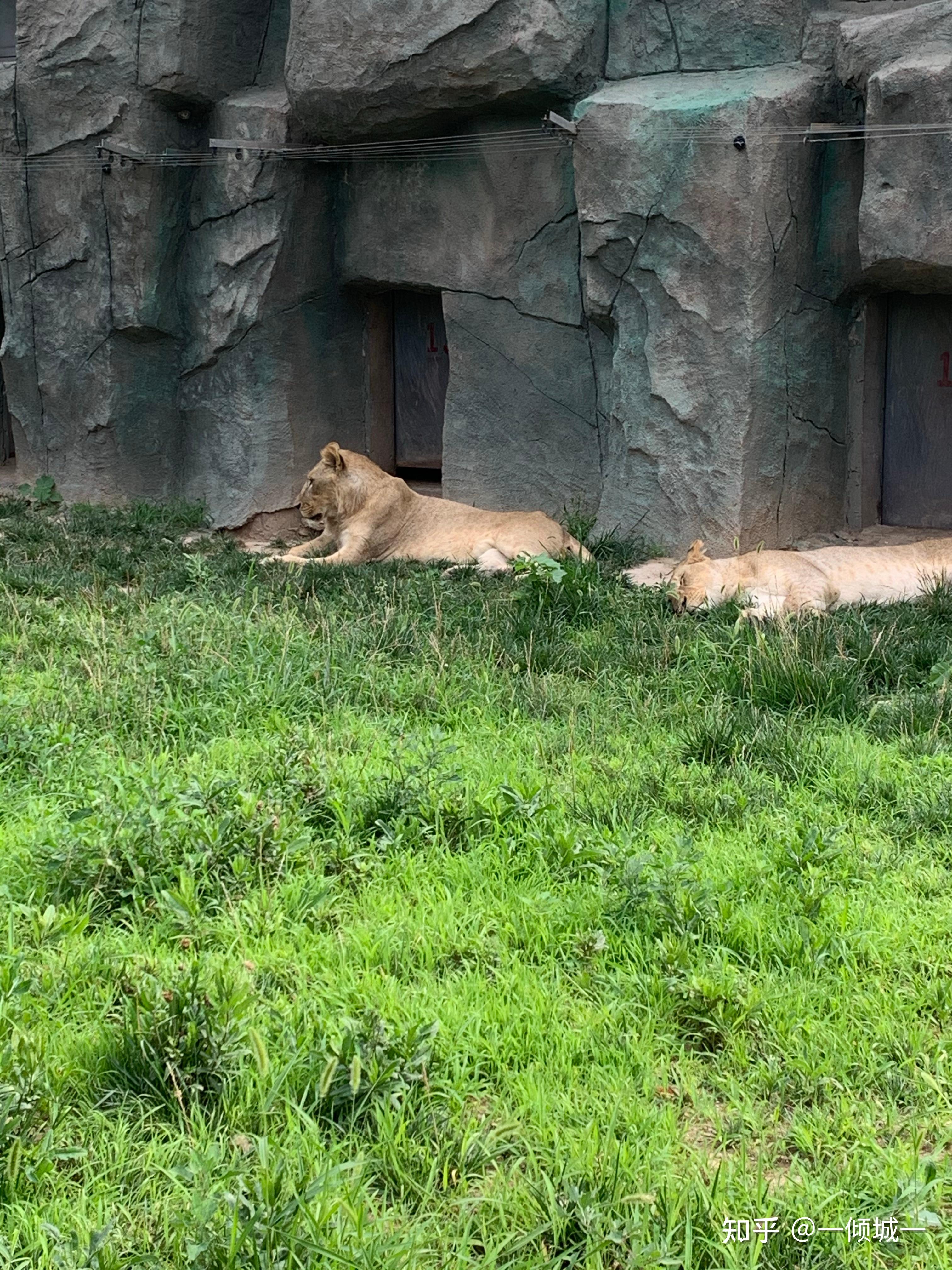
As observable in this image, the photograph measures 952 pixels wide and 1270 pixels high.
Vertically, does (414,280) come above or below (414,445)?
above

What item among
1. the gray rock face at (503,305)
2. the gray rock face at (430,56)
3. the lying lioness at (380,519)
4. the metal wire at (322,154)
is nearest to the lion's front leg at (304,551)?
the lying lioness at (380,519)

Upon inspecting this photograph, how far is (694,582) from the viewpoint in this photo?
7.09 meters

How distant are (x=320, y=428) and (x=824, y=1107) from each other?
912 centimetres

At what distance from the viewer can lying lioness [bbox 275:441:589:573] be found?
9.15 m

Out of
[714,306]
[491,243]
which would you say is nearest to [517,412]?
[491,243]

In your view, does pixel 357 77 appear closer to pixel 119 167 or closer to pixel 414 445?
pixel 119 167

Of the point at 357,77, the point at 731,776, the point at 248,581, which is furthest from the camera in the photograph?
the point at 357,77

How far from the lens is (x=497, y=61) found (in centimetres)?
875

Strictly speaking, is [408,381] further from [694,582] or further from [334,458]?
[694,582]

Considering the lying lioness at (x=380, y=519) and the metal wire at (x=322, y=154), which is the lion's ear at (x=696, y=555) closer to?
the lying lioness at (x=380, y=519)

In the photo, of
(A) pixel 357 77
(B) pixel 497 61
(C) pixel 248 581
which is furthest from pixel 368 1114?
(A) pixel 357 77

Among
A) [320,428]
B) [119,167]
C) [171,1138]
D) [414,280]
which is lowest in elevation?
[171,1138]

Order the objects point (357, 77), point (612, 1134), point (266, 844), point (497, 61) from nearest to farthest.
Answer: point (612, 1134) → point (266, 844) → point (497, 61) → point (357, 77)

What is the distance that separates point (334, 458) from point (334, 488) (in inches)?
8.3
